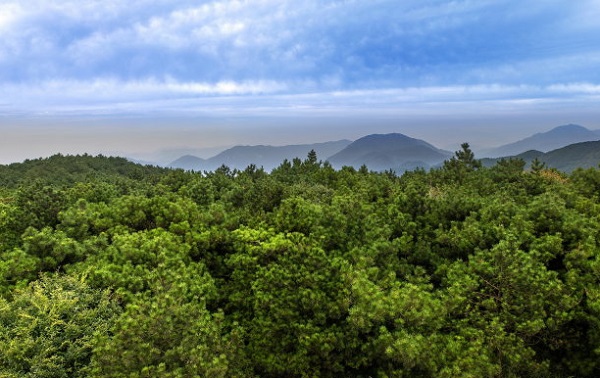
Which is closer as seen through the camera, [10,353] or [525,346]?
[10,353]

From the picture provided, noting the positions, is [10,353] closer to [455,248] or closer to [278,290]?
[278,290]

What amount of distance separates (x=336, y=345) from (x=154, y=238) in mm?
7420

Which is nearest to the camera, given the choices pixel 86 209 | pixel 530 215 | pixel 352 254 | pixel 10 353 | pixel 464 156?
pixel 10 353

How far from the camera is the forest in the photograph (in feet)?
37.0

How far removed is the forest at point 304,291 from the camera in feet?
37.0

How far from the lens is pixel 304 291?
1336 centimetres

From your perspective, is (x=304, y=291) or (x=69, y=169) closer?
(x=304, y=291)

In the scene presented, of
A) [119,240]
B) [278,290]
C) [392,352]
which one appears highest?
[119,240]

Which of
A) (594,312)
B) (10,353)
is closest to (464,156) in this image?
(594,312)

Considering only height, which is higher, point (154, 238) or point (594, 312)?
point (154, 238)

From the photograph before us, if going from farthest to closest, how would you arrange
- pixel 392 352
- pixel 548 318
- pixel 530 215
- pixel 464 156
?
pixel 464 156
pixel 530 215
pixel 548 318
pixel 392 352

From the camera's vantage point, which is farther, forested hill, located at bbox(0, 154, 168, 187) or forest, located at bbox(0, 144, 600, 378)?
forested hill, located at bbox(0, 154, 168, 187)

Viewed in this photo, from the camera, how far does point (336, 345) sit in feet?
43.6

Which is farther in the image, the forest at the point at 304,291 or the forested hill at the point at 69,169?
the forested hill at the point at 69,169
